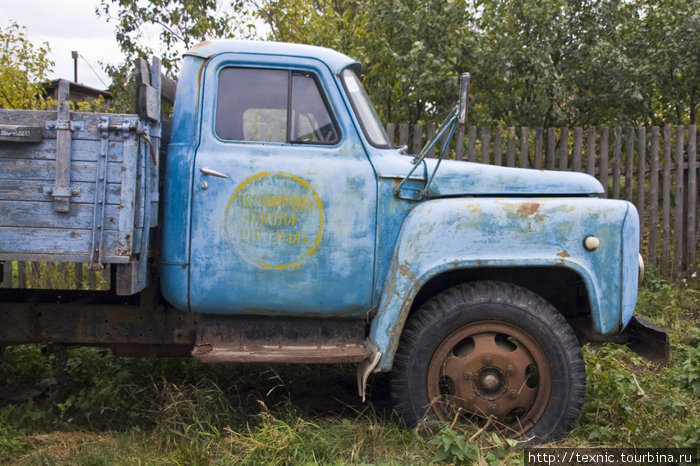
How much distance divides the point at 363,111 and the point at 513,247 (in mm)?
1167

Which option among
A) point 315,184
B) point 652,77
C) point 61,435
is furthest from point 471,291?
point 652,77

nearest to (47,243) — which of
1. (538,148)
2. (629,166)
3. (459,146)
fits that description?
(459,146)

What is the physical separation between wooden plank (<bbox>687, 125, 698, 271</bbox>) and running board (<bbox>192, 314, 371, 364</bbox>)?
486 cm

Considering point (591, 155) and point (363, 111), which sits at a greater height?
point (591, 155)

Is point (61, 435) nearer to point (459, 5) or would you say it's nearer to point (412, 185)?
point (412, 185)

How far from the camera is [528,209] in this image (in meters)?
3.29

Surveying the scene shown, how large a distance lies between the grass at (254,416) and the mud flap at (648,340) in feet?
1.23

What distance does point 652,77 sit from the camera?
7.36 meters

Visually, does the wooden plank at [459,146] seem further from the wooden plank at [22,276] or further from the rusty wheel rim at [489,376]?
the wooden plank at [22,276]

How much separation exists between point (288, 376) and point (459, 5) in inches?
198

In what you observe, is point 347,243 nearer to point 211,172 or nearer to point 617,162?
point 211,172

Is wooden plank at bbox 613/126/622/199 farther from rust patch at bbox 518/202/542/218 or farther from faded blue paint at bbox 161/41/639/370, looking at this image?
rust patch at bbox 518/202/542/218

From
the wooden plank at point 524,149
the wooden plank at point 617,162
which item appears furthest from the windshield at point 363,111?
the wooden plank at point 617,162

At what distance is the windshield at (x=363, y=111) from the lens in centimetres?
348
